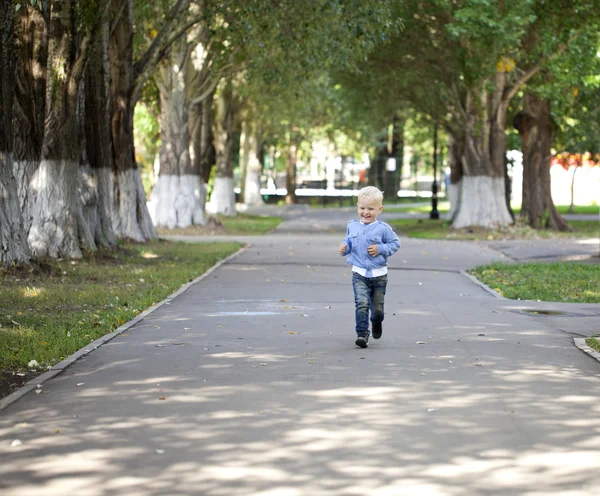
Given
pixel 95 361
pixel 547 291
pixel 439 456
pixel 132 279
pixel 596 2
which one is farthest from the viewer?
pixel 596 2

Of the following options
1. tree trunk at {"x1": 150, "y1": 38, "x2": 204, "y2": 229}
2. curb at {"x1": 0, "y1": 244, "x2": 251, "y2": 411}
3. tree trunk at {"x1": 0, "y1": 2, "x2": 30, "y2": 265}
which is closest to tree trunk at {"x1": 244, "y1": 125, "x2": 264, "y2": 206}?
tree trunk at {"x1": 150, "y1": 38, "x2": 204, "y2": 229}

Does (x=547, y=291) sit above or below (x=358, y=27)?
below

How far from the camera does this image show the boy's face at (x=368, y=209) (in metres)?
10.7

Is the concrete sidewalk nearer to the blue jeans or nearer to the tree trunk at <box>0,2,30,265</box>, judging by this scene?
the blue jeans

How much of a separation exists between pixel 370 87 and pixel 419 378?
31.6m

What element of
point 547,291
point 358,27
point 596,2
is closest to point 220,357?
point 547,291

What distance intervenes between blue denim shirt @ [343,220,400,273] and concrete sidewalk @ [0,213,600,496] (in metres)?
0.79

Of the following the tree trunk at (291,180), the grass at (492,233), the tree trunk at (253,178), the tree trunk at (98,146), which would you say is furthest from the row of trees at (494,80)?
the tree trunk at (291,180)

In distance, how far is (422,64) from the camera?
37.8m

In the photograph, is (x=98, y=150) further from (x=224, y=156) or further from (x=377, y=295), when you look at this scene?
(x=224, y=156)

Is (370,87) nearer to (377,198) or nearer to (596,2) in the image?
(596,2)

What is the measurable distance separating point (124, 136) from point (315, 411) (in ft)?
63.1

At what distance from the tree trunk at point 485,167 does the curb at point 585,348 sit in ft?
78.3

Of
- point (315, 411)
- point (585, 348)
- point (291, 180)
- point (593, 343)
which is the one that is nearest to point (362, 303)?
point (585, 348)
